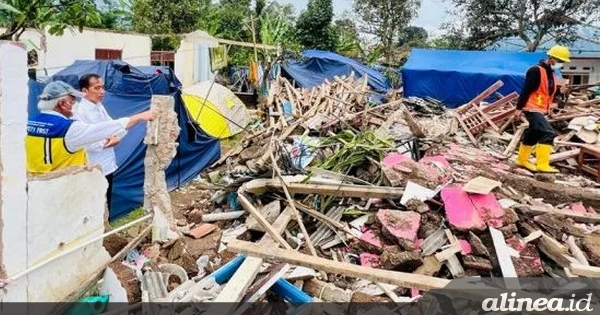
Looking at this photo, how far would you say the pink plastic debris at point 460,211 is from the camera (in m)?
4.59

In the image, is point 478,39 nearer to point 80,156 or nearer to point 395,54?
point 395,54

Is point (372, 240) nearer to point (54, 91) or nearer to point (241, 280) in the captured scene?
point (241, 280)

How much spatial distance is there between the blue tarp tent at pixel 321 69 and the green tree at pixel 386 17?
23.3ft

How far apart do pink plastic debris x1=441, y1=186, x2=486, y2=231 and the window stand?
15.0 meters

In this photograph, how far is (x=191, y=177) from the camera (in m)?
8.38

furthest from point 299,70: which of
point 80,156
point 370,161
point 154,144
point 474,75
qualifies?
point 80,156

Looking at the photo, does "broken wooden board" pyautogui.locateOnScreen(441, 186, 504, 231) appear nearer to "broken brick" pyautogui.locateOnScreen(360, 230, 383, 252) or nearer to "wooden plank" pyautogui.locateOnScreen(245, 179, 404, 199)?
"wooden plank" pyautogui.locateOnScreen(245, 179, 404, 199)

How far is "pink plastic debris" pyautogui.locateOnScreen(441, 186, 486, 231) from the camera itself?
459 cm

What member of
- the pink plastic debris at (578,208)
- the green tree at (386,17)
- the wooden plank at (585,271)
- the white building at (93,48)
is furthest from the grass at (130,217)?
the green tree at (386,17)

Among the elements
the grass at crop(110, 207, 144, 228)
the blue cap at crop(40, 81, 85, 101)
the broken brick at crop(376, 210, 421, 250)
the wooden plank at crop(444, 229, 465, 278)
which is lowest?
the grass at crop(110, 207, 144, 228)

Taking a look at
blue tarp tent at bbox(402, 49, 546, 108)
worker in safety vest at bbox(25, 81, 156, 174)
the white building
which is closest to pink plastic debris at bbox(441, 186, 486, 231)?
worker in safety vest at bbox(25, 81, 156, 174)

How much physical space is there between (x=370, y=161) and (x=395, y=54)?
2066 centimetres

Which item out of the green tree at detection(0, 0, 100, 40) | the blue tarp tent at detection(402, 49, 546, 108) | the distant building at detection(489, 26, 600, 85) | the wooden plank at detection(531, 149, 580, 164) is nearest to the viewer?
the green tree at detection(0, 0, 100, 40)

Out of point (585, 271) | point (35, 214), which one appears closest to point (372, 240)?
point (585, 271)
